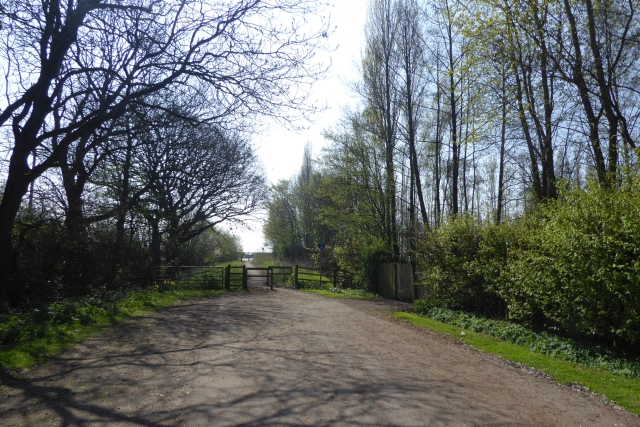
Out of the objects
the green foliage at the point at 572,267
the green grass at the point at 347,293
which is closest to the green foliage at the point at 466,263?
the green foliage at the point at 572,267

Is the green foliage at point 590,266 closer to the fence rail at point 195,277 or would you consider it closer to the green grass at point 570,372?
the green grass at point 570,372

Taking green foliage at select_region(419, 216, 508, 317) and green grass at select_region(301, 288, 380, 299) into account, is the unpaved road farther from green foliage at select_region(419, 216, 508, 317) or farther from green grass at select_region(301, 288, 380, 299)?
green grass at select_region(301, 288, 380, 299)

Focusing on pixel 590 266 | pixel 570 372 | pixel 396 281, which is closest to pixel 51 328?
pixel 570 372

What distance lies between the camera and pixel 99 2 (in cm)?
1016

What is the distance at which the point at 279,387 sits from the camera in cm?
608

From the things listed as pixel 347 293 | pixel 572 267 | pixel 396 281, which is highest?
pixel 572 267

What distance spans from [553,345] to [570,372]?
1.91m

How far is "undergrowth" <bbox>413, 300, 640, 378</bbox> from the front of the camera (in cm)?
836

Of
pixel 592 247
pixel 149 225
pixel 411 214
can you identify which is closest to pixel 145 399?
pixel 592 247

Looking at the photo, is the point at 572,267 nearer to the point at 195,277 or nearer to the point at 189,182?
the point at 189,182

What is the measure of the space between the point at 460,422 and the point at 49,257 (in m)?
11.0

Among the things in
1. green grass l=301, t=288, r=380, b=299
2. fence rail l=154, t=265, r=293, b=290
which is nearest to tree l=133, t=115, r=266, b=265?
fence rail l=154, t=265, r=293, b=290

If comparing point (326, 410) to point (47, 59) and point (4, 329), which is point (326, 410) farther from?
point (47, 59)

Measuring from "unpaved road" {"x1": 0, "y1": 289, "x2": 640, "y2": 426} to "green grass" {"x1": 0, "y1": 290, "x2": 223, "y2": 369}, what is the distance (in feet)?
1.31
